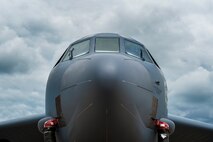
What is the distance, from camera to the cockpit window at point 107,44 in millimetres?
6941

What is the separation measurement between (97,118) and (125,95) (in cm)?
55

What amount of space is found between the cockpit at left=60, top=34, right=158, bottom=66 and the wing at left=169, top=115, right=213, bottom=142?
208 inches

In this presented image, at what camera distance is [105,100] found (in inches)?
206

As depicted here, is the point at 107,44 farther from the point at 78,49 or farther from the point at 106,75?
the point at 106,75

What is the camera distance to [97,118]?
210 inches

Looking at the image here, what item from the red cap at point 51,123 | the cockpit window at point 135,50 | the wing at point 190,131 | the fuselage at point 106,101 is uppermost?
the cockpit window at point 135,50

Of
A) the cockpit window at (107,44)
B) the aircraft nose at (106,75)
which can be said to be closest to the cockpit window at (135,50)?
the cockpit window at (107,44)

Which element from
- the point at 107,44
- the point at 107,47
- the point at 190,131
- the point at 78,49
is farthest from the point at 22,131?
the point at 107,47

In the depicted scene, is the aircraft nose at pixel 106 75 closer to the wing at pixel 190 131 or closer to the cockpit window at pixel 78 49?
the cockpit window at pixel 78 49

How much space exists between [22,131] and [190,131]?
5905mm

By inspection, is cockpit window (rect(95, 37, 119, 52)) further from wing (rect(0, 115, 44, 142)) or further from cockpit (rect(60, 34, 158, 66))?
wing (rect(0, 115, 44, 142))

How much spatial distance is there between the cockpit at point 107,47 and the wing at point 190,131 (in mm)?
5290

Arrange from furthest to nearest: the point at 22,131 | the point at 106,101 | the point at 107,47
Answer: the point at 22,131 → the point at 107,47 → the point at 106,101

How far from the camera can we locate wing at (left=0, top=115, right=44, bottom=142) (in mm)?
11969
